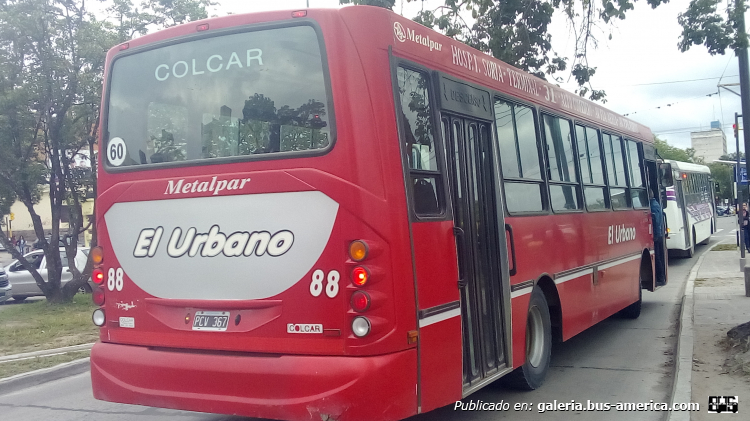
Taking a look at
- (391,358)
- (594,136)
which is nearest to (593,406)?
(391,358)

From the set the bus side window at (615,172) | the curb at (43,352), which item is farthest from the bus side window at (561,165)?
the curb at (43,352)

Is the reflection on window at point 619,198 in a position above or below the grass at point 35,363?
above

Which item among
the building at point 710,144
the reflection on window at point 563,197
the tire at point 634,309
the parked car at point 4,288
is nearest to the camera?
the reflection on window at point 563,197

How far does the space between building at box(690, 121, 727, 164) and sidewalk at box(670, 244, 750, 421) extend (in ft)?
494

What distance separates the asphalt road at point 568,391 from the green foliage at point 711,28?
3.96 metres

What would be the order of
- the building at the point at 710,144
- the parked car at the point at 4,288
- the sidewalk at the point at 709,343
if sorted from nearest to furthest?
the sidewalk at the point at 709,343 → the parked car at the point at 4,288 → the building at the point at 710,144

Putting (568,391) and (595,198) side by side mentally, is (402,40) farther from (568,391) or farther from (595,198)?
(595,198)

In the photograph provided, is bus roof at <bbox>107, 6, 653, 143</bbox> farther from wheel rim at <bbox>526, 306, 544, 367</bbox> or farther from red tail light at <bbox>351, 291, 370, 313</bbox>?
wheel rim at <bbox>526, 306, 544, 367</bbox>

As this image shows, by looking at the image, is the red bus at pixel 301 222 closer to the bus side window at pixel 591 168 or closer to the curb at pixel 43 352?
the bus side window at pixel 591 168

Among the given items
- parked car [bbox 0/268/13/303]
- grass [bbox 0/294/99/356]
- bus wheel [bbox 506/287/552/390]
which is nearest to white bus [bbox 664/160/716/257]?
bus wheel [bbox 506/287/552/390]

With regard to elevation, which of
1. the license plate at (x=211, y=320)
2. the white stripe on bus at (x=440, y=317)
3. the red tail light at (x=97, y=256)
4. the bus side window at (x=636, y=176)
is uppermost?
the bus side window at (x=636, y=176)

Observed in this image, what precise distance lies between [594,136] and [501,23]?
298cm

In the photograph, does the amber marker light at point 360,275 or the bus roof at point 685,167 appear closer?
the amber marker light at point 360,275

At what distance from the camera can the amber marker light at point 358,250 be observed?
4.62 metres
